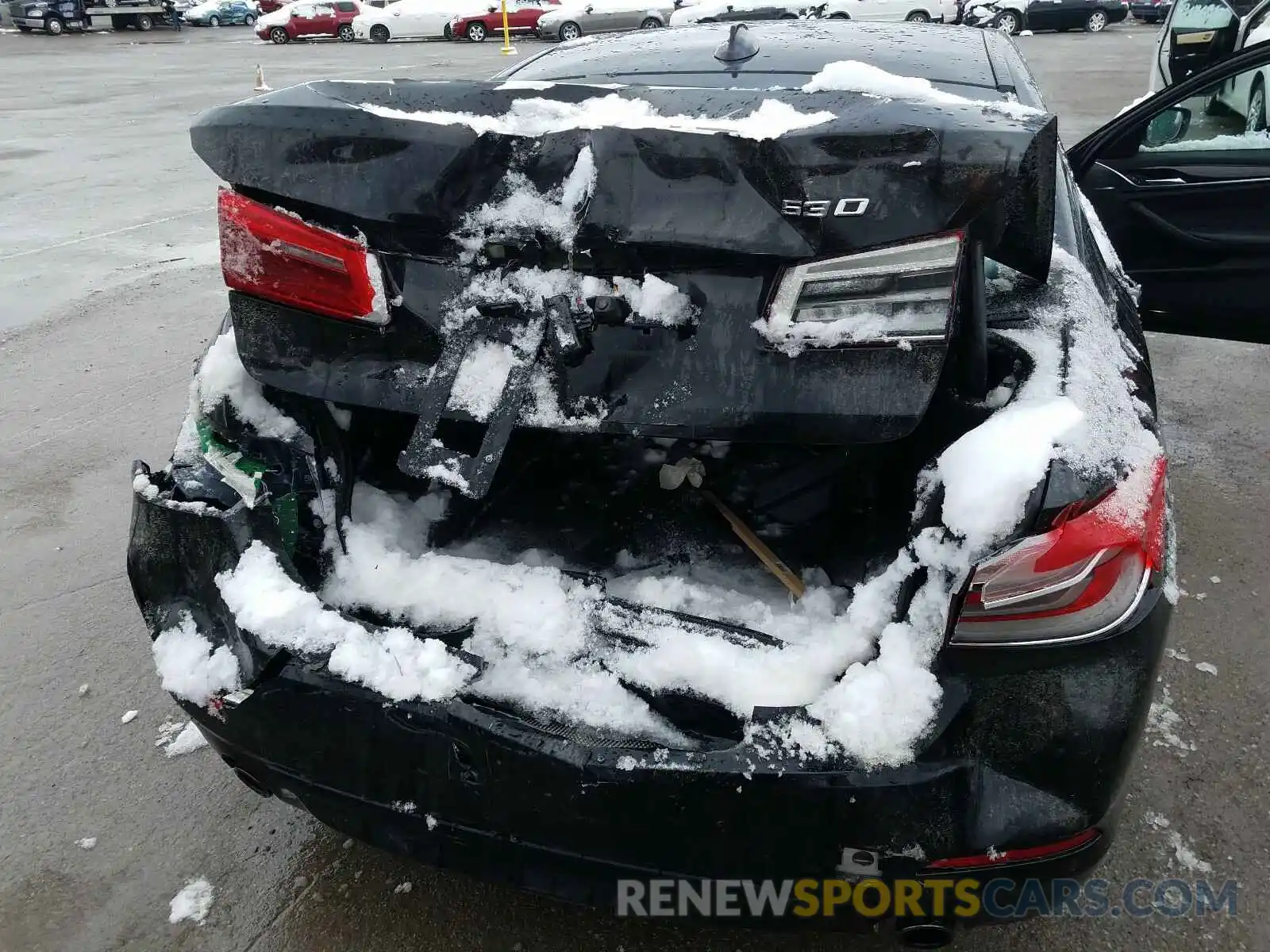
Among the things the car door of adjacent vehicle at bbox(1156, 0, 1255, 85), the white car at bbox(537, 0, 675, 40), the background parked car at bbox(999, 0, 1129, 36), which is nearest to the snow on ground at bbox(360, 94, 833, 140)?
the car door of adjacent vehicle at bbox(1156, 0, 1255, 85)

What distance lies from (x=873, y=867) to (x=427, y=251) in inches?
51.2

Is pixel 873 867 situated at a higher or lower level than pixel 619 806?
lower

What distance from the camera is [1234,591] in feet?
9.94

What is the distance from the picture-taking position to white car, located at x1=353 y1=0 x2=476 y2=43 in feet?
93.2

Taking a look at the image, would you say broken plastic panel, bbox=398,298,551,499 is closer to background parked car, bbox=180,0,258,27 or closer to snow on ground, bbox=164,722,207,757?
snow on ground, bbox=164,722,207,757

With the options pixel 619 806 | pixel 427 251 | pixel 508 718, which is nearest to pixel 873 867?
pixel 619 806

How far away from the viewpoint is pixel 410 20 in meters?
28.6

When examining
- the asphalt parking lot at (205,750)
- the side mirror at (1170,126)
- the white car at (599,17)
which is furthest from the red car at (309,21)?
the side mirror at (1170,126)

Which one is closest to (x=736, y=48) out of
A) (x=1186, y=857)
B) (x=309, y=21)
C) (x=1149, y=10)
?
(x=1186, y=857)

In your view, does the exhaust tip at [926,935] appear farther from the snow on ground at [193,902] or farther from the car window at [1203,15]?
the car window at [1203,15]

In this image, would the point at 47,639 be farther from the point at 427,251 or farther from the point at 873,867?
the point at 873,867

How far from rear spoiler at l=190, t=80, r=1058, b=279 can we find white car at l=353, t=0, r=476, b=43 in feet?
97.6

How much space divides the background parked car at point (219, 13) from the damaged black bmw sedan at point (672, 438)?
39911mm

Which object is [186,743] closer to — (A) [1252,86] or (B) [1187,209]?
(B) [1187,209]
